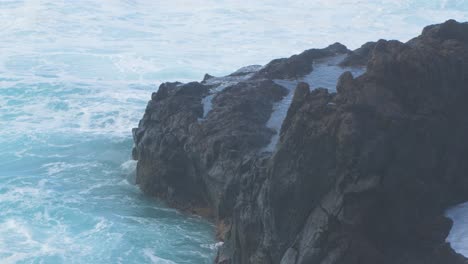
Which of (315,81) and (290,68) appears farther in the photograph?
(290,68)

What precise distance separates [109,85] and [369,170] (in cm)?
1981

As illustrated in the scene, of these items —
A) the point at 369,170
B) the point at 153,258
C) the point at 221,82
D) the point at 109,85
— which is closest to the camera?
the point at 369,170

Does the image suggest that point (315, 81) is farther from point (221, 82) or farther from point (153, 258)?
point (153, 258)

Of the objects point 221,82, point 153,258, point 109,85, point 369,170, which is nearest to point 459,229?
point 369,170

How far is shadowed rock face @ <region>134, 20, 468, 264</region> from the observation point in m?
10.7

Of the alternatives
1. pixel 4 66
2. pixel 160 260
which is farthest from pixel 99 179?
pixel 4 66

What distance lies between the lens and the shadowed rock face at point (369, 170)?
10656 mm

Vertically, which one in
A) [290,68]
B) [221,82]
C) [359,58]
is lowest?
[221,82]

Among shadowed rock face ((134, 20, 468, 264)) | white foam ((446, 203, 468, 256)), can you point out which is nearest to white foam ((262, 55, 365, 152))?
shadowed rock face ((134, 20, 468, 264))

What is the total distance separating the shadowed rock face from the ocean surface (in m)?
0.86

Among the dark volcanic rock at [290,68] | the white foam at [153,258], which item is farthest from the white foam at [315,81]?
the white foam at [153,258]

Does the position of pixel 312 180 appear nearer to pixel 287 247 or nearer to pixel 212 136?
pixel 287 247

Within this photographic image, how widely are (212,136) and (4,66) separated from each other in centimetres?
1791

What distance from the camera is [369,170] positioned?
1091 centimetres
